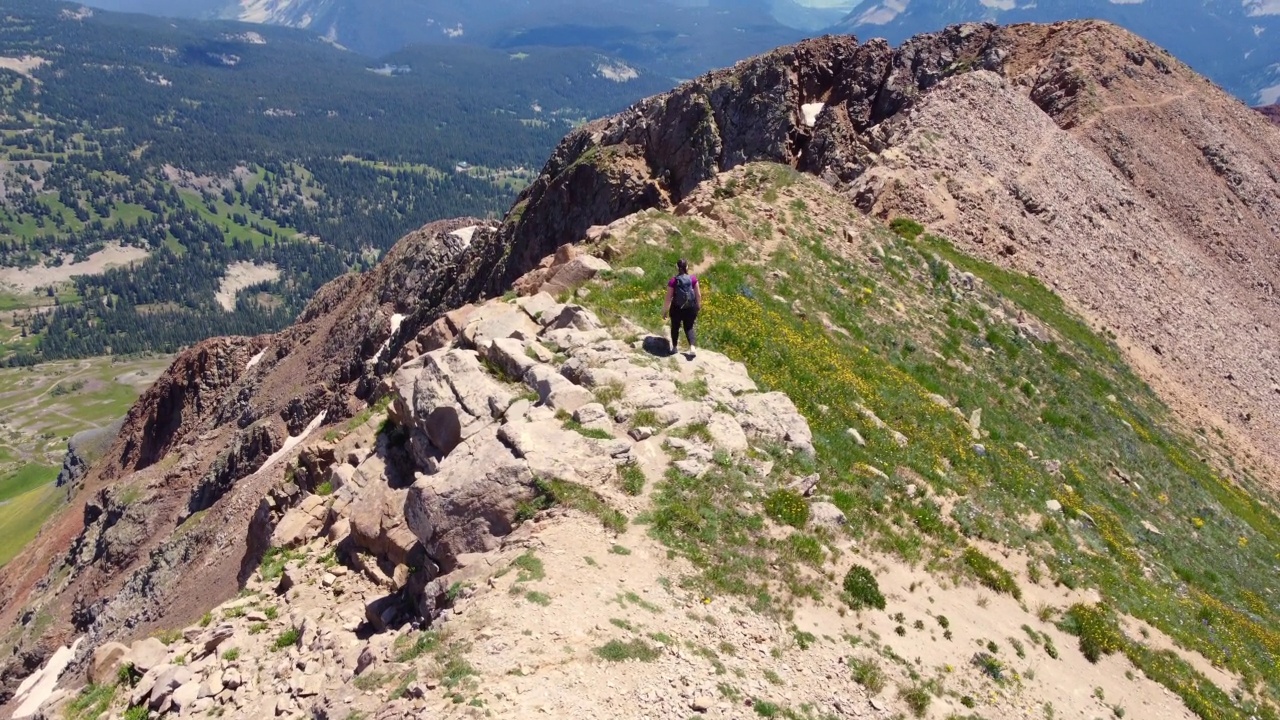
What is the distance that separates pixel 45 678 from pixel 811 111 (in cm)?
6415

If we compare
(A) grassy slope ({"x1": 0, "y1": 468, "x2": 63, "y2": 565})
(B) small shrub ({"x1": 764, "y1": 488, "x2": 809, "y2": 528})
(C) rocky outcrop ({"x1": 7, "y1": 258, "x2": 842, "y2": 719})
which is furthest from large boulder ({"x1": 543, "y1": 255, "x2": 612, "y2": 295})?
(A) grassy slope ({"x1": 0, "y1": 468, "x2": 63, "y2": 565})

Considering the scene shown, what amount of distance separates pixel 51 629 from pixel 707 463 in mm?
52489

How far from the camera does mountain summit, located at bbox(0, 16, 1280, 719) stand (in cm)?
1448

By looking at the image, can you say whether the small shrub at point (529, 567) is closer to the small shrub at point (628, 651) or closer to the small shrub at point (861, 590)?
the small shrub at point (628, 651)

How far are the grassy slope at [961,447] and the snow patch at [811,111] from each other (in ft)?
89.6

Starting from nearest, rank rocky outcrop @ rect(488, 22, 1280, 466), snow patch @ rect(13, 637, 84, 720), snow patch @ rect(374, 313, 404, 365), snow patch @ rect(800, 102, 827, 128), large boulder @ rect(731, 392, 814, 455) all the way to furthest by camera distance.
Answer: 1. large boulder @ rect(731, 392, 814, 455)
2. snow patch @ rect(13, 637, 84, 720)
3. rocky outcrop @ rect(488, 22, 1280, 466)
4. snow patch @ rect(374, 313, 404, 365)
5. snow patch @ rect(800, 102, 827, 128)

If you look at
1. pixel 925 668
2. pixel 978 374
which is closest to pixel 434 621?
pixel 925 668

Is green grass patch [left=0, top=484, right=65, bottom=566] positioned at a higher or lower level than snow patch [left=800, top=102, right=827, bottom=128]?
lower

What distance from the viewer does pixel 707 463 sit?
60.4 feet

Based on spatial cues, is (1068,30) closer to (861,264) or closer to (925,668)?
(861,264)

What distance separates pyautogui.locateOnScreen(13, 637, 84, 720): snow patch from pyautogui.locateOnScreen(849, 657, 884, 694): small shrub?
1484 inches

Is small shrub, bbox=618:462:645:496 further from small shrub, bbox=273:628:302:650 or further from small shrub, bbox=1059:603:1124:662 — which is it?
small shrub, bbox=1059:603:1124:662

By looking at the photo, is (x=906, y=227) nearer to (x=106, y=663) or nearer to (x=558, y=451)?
(x=558, y=451)

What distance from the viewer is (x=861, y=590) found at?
16719mm
